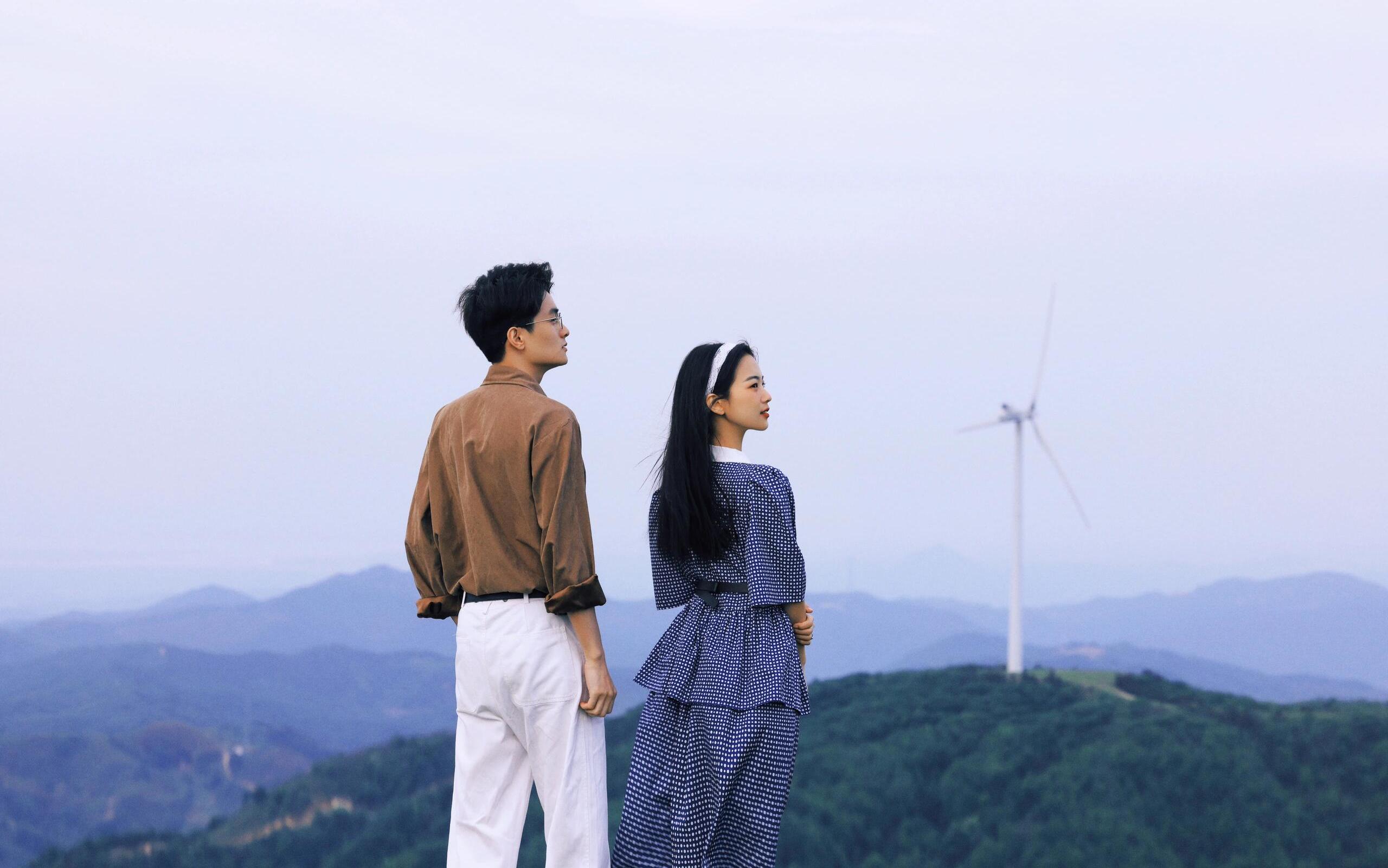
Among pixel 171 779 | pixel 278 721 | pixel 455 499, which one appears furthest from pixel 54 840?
pixel 455 499

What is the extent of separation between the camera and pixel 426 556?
21.4 ft

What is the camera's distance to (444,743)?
92.9 meters

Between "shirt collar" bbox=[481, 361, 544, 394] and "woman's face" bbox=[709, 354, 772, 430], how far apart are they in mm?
847

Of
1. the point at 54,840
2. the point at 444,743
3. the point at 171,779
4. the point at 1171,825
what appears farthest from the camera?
the point at 171,779

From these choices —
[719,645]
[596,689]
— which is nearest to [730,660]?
[719,645]

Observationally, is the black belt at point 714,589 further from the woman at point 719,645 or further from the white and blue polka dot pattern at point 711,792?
the white and blue polka dot pattern at point 711,792

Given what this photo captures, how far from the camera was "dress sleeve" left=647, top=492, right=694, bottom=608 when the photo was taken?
6.45 metres

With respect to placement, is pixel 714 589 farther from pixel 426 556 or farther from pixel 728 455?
pixel 426 556

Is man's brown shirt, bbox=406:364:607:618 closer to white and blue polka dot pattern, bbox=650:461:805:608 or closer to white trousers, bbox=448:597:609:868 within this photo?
white trousers, bbox=448:597:609:868

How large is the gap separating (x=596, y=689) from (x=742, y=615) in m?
0.81

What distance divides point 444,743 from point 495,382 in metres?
90.6

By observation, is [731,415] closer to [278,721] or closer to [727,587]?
[727,587]

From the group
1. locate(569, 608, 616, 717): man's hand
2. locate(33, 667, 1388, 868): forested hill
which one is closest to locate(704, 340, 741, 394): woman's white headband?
locate(569, 608, 616, 717): man's hand

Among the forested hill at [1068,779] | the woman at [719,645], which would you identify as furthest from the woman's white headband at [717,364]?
the forested hill at [1068,779]
